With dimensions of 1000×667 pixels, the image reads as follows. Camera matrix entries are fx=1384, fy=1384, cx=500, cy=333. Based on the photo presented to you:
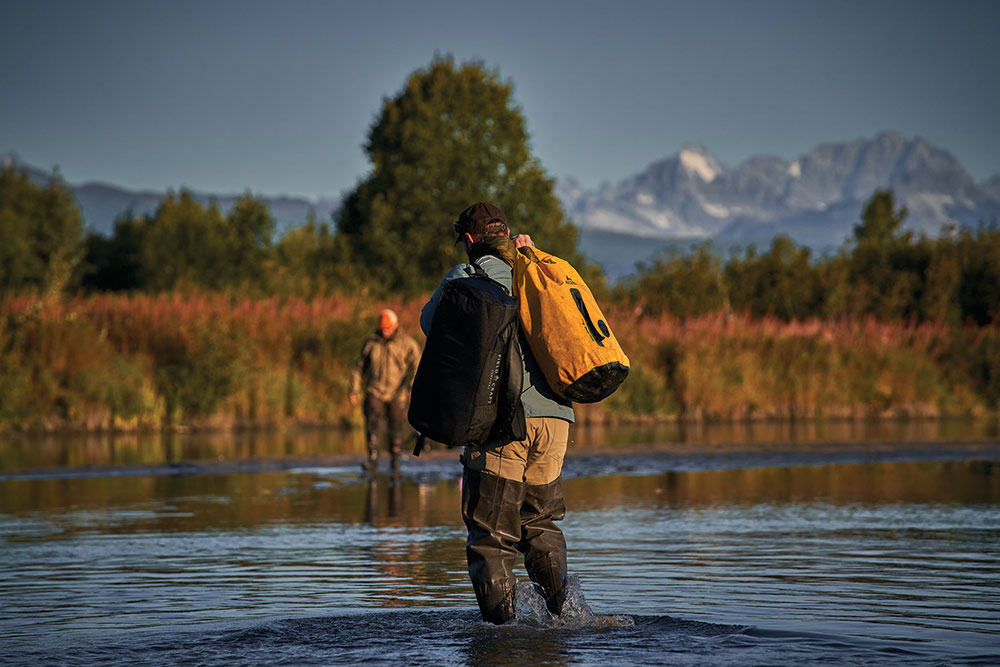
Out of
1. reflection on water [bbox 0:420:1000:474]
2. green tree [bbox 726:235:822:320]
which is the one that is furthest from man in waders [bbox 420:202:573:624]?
green tree [bbox 726:235:822:320]

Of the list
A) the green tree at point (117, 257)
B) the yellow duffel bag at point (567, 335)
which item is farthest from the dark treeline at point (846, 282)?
the yellow duffel bag at point (567, 335)

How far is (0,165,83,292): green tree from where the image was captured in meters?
65.0

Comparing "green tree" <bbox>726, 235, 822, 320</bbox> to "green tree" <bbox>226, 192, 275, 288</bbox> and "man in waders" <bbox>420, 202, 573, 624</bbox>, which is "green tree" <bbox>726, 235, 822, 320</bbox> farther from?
"man in waders" <bbox>420, 202, 573, 624</bbox>

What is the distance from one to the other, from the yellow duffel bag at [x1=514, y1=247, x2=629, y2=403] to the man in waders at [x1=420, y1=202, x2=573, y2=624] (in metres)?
0.13

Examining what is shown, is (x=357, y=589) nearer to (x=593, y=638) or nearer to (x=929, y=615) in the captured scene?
(x=593, y=638)

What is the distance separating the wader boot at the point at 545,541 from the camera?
709cm

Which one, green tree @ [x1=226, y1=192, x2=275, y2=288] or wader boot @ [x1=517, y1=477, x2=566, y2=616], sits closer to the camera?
wader boot @ [x1=517, y1=477, x2=566, y2=616]

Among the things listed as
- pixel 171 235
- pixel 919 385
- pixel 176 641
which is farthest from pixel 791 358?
pixel 171 235

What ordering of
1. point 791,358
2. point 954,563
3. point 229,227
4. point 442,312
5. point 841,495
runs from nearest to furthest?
1. point 442,312
2. point 954,563
3. point 841,495
4. point 791,358
5. point 229,227

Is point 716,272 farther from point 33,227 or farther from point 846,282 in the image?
point 33,227

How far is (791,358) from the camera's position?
29.8 m

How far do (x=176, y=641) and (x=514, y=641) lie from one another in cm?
172

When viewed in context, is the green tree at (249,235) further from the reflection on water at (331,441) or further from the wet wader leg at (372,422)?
the wet wader leg at (372,422)

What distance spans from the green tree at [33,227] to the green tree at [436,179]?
20.0 m
